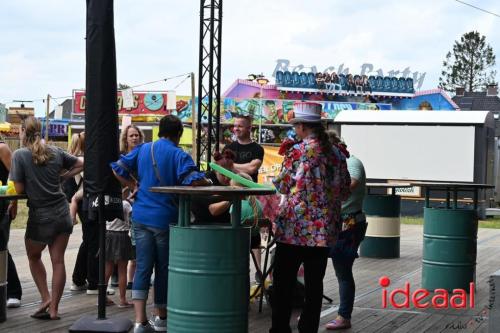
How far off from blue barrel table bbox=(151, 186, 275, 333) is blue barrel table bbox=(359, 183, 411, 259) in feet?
25.6

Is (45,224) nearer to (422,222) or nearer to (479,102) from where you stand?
(422,222)

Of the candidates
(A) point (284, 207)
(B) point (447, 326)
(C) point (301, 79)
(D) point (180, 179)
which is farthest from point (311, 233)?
(C) point (301, 79)

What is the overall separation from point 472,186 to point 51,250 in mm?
4550

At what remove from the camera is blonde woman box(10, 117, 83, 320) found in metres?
7.12

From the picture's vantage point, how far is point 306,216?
5.84 metres

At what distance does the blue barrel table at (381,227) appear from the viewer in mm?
13039

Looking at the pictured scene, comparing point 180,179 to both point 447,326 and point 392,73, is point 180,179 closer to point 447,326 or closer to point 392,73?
point 447,326

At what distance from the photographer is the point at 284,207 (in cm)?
591

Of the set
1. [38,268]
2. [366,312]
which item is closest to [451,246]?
[366,312]

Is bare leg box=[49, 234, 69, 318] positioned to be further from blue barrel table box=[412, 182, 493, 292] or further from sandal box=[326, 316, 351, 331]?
blue barrel table box=[412, 182, 493, 292]

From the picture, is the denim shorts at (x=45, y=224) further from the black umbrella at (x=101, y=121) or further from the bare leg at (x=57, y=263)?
the black umbrella at (x=101, y=121)

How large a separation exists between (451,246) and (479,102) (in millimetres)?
46890

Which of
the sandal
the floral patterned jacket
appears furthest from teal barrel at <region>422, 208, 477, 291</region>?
the floral patterned jacket

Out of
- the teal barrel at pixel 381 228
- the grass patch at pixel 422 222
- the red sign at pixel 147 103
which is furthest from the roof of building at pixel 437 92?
the teal barrel at pixel 381 228
